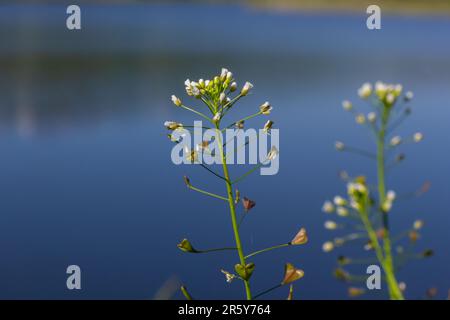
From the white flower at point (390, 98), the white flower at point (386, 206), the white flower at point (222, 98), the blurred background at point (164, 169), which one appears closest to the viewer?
the white flower at point (386, 206)

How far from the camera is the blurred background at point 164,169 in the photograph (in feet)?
14.1

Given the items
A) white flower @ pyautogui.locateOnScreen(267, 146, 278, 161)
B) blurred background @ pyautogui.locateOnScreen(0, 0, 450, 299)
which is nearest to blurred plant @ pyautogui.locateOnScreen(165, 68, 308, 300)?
white flower @ pyautogui.locateOnScreen(267, 146, 278, 161)

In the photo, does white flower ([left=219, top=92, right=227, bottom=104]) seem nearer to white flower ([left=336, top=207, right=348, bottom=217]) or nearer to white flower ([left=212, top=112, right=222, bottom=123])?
white flower ([left=212, top=112, right=222, bottom=123])

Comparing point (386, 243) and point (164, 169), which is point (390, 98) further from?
point (164, 169)

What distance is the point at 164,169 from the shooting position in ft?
19.5

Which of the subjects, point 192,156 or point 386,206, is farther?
point 192,156

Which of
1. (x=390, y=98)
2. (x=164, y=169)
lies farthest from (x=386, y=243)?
(x=164, y=169)

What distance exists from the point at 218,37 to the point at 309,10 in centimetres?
1119

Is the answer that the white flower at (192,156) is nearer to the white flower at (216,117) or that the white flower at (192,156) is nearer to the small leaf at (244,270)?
the white flower at (216,117)

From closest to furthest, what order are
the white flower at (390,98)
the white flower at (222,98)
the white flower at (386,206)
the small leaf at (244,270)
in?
1. the white flower at (386,206)
2. the white flower at (390,98)
3. the small leaf at (244,270)
4. the white flower at (222,98)

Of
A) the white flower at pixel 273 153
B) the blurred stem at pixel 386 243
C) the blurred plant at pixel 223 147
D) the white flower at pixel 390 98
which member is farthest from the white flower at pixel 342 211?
the white flower at pixel 273 153

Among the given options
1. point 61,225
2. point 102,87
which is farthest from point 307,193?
point 102,87

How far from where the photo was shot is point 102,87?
11.3 m

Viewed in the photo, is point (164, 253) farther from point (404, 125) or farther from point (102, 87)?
point (102, 87)
